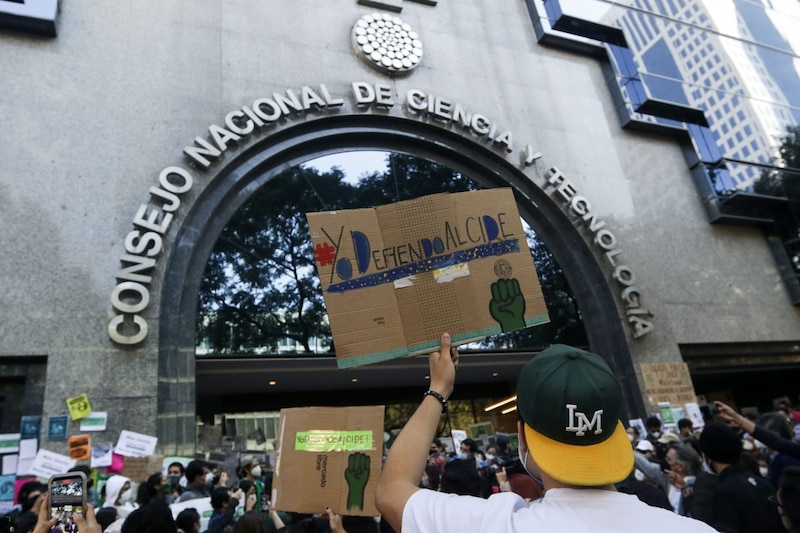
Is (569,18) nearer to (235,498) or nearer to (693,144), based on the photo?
(693,144)

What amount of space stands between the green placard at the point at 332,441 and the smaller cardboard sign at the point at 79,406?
5.17 meters

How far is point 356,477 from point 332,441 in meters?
0.27

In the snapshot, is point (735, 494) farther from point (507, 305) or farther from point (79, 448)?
point (79, 448)

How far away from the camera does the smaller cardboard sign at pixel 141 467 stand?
275 inches

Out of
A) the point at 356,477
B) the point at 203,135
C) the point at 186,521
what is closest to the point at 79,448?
the point at 186,521

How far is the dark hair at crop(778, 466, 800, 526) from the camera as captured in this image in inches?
100.0

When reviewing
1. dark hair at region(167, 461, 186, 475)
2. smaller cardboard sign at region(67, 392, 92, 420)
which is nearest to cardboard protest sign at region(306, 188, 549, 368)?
dark hair at region(167, 461, 186, 475)

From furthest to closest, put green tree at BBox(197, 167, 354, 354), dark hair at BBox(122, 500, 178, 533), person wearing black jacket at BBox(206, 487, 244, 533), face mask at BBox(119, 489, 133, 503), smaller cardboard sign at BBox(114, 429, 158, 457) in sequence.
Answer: green tree at BBox(197, 167, 354, 354)
smaller cardboard sign at BBox(114, 429, 158, 457)
face mask at BBox(119, 489, 133, 503)
person wearing black jacket at BBox(206, 487, 244, 533)
dark hair at BBox(122, 500, 178, 533)

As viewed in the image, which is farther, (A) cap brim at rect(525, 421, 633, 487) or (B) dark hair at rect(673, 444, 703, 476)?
(B) dark hair at rect(673, 444, 703, 476)

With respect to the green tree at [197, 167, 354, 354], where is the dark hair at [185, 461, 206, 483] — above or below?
below

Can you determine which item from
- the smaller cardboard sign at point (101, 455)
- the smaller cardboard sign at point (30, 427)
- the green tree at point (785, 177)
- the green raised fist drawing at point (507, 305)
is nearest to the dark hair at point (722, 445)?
the green raised fist drawing at point (507, 305)

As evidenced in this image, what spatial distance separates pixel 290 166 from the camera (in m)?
10.3

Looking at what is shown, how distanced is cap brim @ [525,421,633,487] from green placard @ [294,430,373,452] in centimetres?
219

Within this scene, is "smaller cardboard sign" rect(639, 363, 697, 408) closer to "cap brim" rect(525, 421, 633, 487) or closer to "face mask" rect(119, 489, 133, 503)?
"face mask" rect(119, 489, 133, 503)
